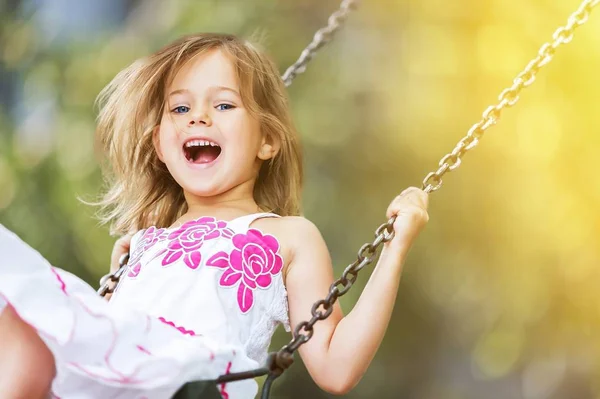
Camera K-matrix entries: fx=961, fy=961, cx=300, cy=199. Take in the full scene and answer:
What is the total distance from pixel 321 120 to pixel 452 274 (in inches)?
29.7

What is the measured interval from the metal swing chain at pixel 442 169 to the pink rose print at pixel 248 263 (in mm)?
67

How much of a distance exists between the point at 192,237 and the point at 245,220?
6cm

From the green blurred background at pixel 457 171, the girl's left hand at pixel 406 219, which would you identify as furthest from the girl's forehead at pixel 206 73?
the green blurred background at pixel 457 171

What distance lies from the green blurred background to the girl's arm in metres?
2.20

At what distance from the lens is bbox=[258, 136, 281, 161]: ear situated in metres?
1.16

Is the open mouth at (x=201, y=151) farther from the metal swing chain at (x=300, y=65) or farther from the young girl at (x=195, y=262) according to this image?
the metal swing chain at (x=300, y=65)

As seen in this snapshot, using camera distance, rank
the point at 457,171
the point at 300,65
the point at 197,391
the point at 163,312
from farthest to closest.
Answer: the point at 457,171 → the point at 300,65 → the point at 163,312 → the point at 197,391

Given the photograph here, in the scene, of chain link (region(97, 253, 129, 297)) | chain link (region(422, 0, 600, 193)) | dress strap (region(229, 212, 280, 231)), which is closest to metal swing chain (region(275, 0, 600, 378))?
chain link (region(422, 0, 600, 193))

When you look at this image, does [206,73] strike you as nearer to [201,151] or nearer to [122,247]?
[201,151]

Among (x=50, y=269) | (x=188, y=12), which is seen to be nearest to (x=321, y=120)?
(x=188, y=12)

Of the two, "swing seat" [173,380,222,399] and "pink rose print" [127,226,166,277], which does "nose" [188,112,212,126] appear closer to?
"pink rose print" [127,226,166,277]

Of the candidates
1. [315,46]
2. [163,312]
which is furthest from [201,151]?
[315,46]

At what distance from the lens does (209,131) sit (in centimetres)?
110

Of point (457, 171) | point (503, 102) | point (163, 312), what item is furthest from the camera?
point (457, 171)
